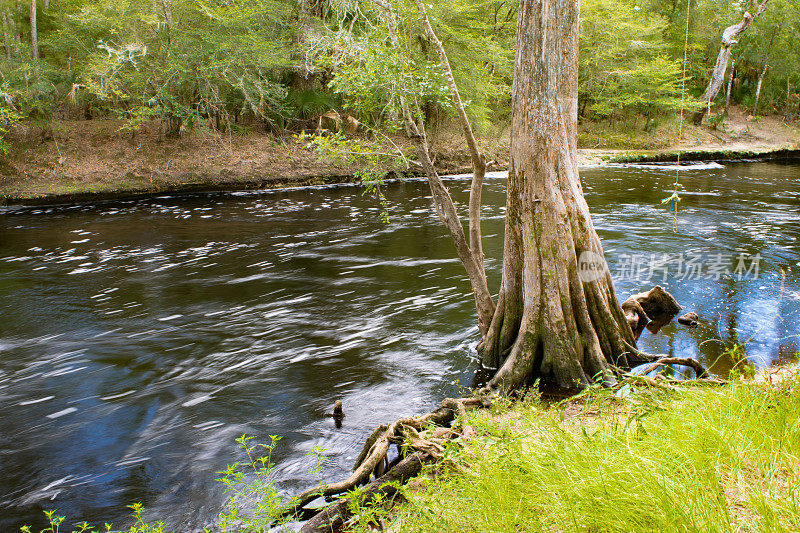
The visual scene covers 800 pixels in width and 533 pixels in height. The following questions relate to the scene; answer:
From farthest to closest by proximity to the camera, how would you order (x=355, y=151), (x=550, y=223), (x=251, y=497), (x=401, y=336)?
(x=401, y=336) < (x=355, y=151) < (x=550, y=223) < (x=251, y=497)

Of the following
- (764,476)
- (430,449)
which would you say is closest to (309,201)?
(430,449)

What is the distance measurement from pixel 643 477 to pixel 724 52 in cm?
4200

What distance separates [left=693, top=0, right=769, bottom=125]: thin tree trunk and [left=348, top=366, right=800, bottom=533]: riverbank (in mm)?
33081

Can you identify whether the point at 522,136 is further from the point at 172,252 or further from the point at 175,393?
the point at 172,252

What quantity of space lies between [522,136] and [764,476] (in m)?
3.80

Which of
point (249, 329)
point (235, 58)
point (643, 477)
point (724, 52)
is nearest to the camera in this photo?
point (643, 477)

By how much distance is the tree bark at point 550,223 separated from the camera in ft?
17.9

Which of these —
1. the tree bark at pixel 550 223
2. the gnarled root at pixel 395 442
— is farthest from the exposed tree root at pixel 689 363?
the gnarled root at pixel 395 442

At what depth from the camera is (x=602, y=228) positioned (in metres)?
14.4

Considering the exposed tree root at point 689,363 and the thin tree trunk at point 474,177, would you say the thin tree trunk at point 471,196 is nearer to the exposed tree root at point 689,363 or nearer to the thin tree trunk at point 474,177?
the thin tree trunk at point 474,177

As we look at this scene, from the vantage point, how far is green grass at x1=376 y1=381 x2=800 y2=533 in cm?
252

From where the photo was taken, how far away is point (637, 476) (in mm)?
Answer: 2826

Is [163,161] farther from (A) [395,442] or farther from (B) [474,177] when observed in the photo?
(A) [395,442]

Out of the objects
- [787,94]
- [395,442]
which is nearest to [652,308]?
[395,442]
